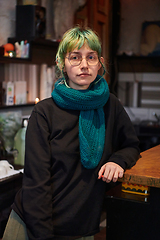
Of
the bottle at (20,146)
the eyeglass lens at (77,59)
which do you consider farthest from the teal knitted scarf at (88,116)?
the bottle at (20,146)

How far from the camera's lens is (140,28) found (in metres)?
4.80

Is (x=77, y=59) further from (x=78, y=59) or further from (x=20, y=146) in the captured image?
(x=20, y=146)

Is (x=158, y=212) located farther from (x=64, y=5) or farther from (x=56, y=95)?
(x=64, y=5)

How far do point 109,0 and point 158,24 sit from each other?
2.82 ft

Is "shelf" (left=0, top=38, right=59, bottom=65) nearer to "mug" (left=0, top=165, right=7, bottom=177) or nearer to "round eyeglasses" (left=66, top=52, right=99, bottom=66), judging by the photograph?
"mug" (left=0, top=165, right=7, bottom=177)

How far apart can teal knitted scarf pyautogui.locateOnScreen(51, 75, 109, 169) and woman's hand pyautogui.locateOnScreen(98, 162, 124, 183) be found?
1.7 inches

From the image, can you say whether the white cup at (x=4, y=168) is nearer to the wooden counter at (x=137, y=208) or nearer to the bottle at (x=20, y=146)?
the bottle at (x=20, y=146)

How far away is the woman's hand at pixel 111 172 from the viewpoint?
1110mm

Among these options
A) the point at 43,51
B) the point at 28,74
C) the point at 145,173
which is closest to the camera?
the point at 145,173

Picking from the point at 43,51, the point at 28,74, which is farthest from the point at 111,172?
the point at 43,51

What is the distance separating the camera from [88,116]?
3.91 ft

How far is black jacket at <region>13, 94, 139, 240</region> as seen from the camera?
3.63 feet

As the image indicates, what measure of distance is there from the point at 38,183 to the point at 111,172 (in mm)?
274

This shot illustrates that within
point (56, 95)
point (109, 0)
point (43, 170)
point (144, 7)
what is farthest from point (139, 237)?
point (144, 7)
